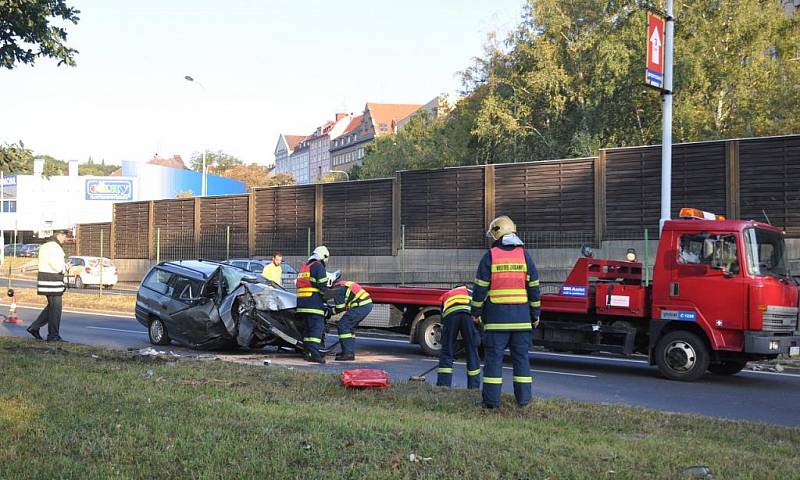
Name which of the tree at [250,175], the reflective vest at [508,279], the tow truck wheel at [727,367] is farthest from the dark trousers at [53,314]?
the tree at [250,175]

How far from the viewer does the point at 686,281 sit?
1175cm

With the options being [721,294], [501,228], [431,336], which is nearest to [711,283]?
[721,294]

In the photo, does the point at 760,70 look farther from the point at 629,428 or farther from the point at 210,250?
the point at 629,428

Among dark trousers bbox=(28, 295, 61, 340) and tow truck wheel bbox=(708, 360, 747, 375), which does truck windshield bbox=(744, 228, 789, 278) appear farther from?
dark trousers bbox=(28, 295, 61, 340)

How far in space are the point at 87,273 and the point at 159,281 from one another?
932 inches

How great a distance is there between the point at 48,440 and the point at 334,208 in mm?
27777

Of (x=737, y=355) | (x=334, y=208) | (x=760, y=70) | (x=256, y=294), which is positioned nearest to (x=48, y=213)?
(x=334, y=208)

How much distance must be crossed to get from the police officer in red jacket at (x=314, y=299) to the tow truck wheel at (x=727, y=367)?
253 inches

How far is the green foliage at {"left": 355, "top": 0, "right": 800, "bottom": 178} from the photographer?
109 feet

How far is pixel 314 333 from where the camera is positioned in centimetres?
1234

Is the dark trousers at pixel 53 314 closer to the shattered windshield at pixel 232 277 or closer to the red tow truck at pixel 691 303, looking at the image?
the shattered windshield at pixel 232 277

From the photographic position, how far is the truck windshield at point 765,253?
37.4 ft

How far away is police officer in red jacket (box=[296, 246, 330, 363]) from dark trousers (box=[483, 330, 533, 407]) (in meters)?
4.90

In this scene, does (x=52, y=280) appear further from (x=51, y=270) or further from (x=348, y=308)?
(x=348, y=308)
